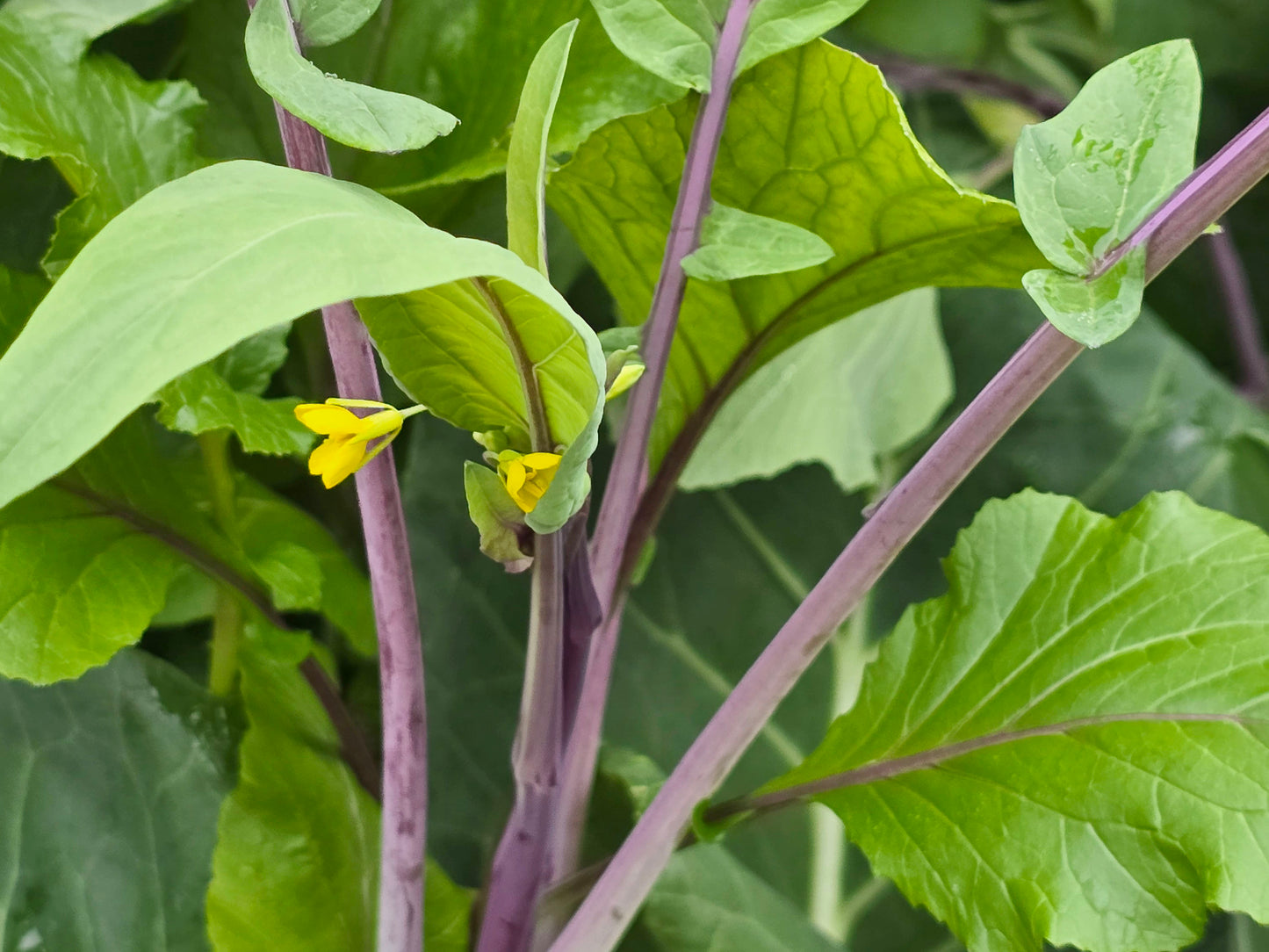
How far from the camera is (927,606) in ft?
0.99

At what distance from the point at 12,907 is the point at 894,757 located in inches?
10.0

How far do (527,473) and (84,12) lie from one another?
222mm

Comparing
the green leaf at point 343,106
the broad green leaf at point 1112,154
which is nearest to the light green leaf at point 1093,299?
the broad green leaf at point 1112,154

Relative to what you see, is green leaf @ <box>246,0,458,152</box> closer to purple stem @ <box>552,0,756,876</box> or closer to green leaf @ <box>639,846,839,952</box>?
purple stem @ <box>552,0,756,876</box>

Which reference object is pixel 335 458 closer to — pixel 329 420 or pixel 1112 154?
pixel 329 420

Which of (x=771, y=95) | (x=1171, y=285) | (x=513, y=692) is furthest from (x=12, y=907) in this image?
(x=1171, y=285)

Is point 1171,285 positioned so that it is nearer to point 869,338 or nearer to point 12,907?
point 869,338

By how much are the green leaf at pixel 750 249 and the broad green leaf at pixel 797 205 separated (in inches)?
1.4

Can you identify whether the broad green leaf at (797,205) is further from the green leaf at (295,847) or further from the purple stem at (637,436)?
the green leaf at (295,847)

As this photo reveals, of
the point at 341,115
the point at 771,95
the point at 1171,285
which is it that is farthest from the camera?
the point at 1171,285

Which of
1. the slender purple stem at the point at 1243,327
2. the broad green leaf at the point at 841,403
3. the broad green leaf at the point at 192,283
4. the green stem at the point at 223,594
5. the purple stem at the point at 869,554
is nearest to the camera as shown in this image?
the broad green leaf at the point at 192,283

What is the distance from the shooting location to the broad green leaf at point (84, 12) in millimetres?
291

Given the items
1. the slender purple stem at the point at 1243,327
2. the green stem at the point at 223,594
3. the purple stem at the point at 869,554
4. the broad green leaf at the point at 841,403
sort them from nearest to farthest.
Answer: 1. the purple stem at the point at 869,554
2. the green stem at the point at 223,594
3. the broad green leaf at the point at 841,403
4. the slender purple stem at the point at 1243,327

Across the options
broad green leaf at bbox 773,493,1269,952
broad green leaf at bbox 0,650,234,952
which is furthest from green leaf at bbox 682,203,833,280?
broad green leaf at bbox 0,650,234,952
